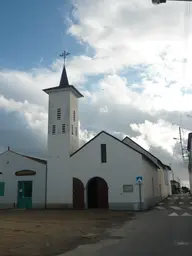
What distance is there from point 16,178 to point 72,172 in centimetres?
583

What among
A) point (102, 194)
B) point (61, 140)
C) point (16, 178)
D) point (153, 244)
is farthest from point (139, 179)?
point (153, 244)

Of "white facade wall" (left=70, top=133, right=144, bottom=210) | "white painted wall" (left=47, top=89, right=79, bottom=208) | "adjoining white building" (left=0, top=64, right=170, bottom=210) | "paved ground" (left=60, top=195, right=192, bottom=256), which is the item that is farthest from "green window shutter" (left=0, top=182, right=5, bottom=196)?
"paved ground" (left=60, top=195, right=192, bottom=256)

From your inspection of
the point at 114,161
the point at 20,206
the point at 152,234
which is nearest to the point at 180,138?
the point at 114,161

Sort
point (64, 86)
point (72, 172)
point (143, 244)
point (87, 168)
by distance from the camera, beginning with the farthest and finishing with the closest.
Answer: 1. point (64, 86)
2. point (72, 172)
3. point (87, 168)
4. point (143, 244)

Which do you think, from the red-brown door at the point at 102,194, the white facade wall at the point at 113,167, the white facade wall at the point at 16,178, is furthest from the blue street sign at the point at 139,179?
the white facade wall at the point at 16,178

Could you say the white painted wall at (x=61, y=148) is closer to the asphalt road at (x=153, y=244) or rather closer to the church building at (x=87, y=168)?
the church building at (x=87, y=168)

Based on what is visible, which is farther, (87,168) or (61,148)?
(61,148)

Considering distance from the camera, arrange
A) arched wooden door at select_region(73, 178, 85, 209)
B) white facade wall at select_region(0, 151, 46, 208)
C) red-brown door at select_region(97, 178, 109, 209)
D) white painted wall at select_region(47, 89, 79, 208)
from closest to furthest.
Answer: red-brown door at select_region(97, 178, 109, 209) < arched wooden door at select_region(73, 178, 85, 209) < white painted wall at select_region(47, 89, 79, 208) < white facade wall at select_region(0, 151, 46, 208)

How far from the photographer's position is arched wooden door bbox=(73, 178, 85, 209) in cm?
2827

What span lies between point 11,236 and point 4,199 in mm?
18919

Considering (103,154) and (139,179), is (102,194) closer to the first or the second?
(103,154)

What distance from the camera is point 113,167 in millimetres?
27891

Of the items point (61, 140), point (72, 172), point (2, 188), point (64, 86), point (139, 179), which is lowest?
point (2, 188)

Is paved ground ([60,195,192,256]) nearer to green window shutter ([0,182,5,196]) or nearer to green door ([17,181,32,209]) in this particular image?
green door ([17,181,32,209])
